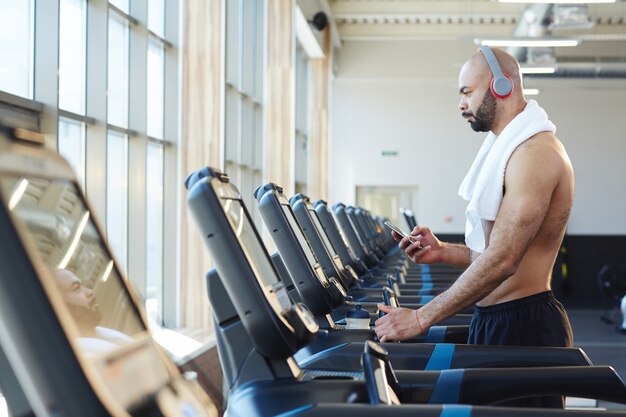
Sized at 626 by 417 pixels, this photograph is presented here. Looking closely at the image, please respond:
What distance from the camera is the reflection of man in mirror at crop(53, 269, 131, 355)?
1.02 meters

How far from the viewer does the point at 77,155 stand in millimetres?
5684

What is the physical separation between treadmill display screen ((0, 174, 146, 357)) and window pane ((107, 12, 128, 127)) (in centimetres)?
545

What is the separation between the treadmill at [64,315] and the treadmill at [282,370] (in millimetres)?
412

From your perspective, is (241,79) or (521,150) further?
(241,79)

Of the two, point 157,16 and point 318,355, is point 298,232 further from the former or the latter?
point 157,16

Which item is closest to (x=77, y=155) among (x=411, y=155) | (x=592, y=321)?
(x=592, y=321)

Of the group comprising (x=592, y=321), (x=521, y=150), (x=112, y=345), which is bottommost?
(x=592, y=321)

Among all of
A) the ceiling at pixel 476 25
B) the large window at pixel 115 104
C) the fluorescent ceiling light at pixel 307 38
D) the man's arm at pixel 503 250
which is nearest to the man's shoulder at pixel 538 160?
the man's arm at pixel 503 250

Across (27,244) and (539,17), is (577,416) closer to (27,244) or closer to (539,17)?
(27,244)

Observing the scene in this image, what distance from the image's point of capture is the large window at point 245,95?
10562mm

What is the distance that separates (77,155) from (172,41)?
232 cm

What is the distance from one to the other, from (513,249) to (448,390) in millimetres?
739

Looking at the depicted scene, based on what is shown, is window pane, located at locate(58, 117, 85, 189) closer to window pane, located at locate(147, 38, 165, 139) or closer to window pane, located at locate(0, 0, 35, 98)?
window pane, located at locate(0, 0, 35, 98)

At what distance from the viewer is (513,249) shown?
2.64 metres
